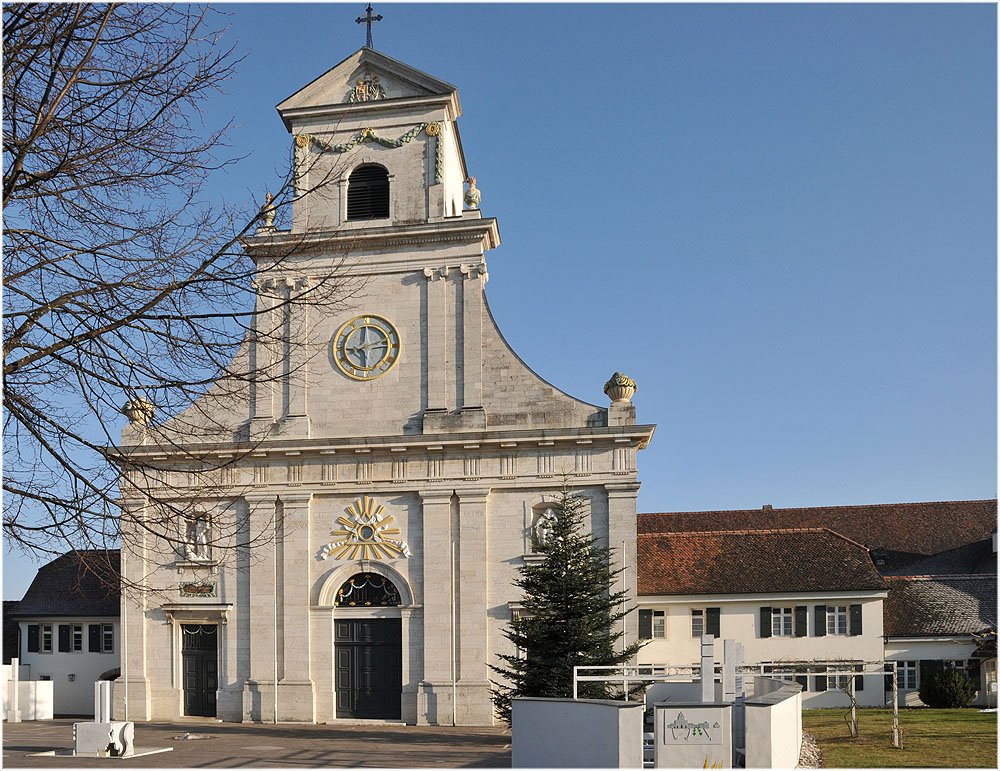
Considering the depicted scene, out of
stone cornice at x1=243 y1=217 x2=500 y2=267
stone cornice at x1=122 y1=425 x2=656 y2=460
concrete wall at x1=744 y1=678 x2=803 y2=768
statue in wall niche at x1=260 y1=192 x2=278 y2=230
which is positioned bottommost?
concrete wall at x1=744 y1=678 x2=803 y2=768

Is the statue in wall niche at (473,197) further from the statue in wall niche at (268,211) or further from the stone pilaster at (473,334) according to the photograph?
the statue in wall niche at (268,211)

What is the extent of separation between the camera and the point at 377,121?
34.7m

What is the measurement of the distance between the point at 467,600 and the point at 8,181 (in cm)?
2268

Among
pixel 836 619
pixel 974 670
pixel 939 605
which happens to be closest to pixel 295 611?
pixel 836 619

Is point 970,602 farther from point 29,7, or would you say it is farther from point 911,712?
point 29,7

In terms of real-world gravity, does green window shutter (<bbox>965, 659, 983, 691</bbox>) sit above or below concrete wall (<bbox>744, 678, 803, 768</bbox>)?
below

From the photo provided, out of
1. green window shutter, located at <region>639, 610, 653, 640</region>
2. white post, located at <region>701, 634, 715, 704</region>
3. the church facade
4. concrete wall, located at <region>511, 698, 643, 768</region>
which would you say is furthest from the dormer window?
concrete wall, located at <region>511, 698, 643, 768</region>

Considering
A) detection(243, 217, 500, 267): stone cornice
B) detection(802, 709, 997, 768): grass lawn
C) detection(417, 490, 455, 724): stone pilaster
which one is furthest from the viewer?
detection(243, 217, 500, 267): stone cornice

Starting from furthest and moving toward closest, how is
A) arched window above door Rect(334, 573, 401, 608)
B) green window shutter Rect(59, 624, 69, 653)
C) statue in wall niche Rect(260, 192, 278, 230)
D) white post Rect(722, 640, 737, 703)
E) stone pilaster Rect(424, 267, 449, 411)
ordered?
green window shutter Rect(59, 624, 69, 653) → stone pilaster Rect(424, 267, 449, 411) → arched window above door Rect(334, 573, 401, 608) → white post Rect(722, 640, 737, 703) → statue in wall niche Rect(260, 192, 278, 230)

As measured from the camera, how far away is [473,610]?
31.1 meters

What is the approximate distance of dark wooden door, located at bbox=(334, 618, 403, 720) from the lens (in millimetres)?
31531

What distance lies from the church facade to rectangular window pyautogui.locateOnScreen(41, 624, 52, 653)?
315 inches

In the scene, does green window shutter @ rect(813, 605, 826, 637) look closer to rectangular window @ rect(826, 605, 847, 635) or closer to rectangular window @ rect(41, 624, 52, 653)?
rectangular window @ rect(826, 605, 847, 635)

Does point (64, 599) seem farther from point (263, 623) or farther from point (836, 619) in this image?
point (836, 619)
